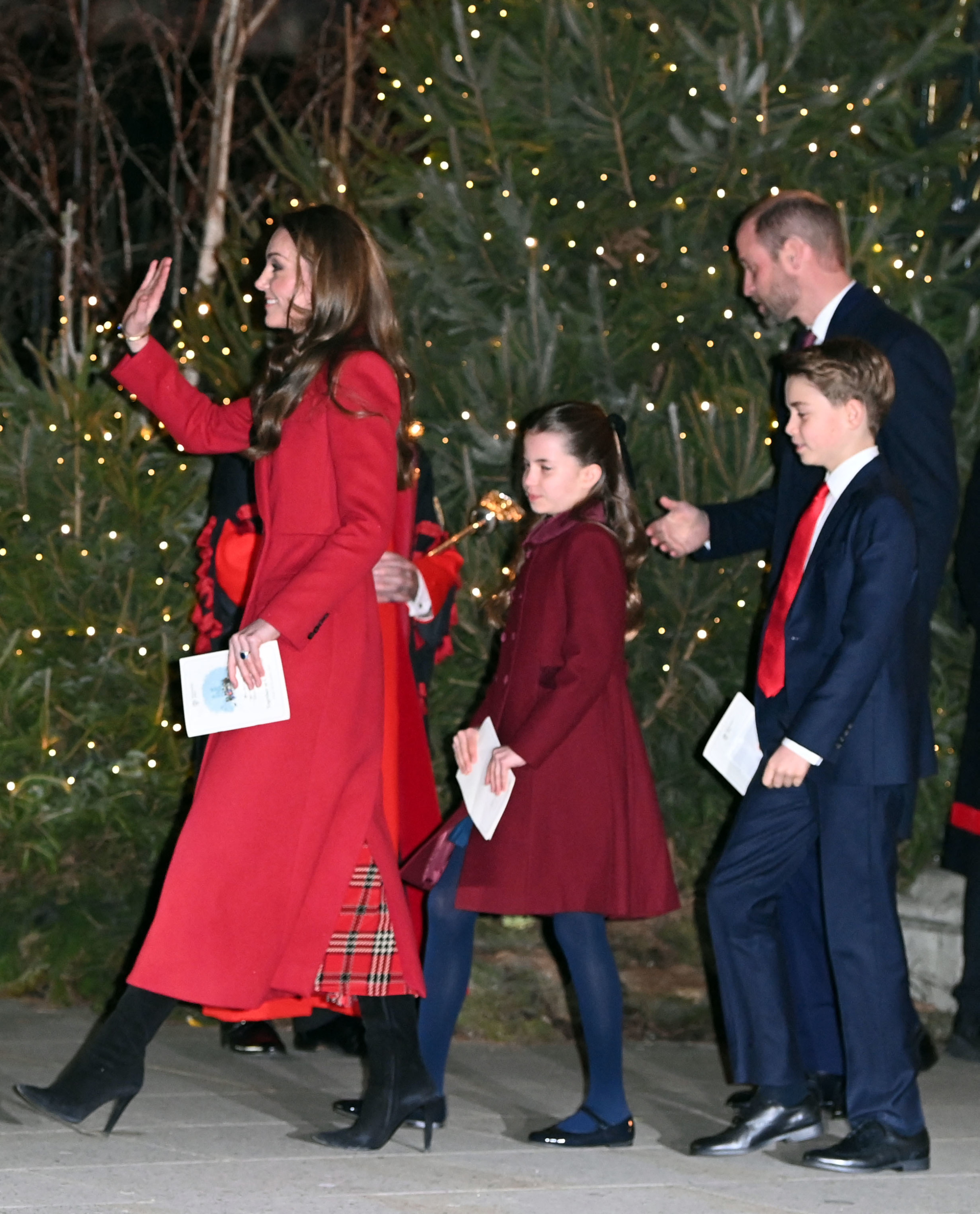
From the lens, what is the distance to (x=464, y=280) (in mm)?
5945

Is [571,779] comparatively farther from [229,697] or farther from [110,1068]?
[110,1068]

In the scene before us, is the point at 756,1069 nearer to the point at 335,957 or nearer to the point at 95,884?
the point at 335,957

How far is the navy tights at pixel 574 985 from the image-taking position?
4.02m

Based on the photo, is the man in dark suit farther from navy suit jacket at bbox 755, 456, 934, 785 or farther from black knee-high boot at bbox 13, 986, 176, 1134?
black knee-high boot at bbox 13, 986, 176, 1134

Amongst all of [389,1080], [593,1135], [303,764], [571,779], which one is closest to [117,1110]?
[389,1080]

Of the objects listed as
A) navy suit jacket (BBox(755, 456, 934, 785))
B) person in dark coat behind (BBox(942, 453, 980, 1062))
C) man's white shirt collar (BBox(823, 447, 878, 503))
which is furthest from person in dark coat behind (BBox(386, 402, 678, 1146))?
person in dark coat behind (BBox(942, 453, 980, 1062))

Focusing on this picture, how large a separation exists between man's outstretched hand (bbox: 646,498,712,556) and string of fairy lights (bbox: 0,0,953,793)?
83 cm

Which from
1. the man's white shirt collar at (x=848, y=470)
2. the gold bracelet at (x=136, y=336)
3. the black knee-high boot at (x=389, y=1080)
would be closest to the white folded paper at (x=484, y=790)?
the black knee-high boot at (x=389, y=1080)

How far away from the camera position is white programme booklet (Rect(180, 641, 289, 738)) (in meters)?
3.69

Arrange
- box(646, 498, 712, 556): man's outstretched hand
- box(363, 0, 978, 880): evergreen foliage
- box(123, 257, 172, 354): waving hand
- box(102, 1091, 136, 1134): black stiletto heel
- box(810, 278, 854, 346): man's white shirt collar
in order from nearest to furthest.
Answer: box(102, 1091, 136, 1134): black stiletto heel, box(123, 257, 172, 354): waving hand, box(810, 278, 854, 346): man's white shirt collar, box(646, 498, 712, 556): man's outstretched hand, box(363, 0, 978, 880): evergreen foliage

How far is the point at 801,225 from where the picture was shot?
178 inches

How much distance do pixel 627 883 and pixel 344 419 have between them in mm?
1241

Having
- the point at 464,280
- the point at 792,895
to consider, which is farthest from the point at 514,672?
the point at 464,280

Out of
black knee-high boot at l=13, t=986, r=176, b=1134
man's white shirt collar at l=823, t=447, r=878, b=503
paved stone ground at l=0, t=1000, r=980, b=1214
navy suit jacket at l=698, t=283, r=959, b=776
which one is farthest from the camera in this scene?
navy suit jacket at l=698, t=283, r=959, b=776
